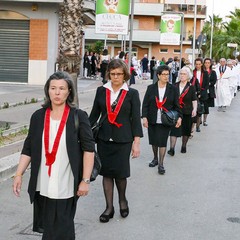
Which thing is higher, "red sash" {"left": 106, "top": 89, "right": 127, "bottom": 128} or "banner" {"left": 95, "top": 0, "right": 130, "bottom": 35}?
"banner" {"left": 95, "top": 0, "right": 130, "bottom": 35}

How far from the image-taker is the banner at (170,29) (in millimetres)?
25281

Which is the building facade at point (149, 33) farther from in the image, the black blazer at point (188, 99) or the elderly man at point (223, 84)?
the black blazer at point (188, 99)

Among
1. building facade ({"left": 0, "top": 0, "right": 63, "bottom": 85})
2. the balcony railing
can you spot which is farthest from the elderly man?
the balcony railing

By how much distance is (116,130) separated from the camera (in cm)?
588

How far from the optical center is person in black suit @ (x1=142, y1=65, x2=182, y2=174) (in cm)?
847

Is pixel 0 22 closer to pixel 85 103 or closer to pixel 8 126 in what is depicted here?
pixel 85 103

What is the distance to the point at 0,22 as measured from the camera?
997 inches

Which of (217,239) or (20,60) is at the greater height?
(20,60)

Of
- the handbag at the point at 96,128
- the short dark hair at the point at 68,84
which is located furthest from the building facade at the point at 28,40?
the short dark hair at the point at 68,84

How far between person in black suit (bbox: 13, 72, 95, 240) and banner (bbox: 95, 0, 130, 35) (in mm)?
9864

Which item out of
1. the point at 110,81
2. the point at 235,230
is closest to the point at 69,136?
the point at 110,81

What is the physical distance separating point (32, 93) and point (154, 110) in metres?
12.2

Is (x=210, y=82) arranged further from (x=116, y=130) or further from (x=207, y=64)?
(x=116, y=130)

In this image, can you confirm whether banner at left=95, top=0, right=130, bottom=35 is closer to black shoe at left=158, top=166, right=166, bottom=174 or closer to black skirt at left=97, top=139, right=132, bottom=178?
black shoe at left=158, top=166, right=166, bottom=174
